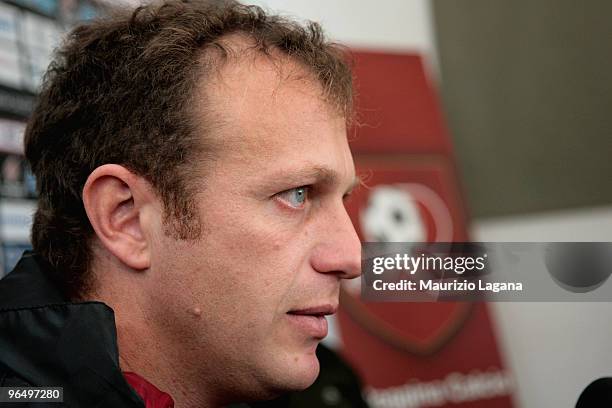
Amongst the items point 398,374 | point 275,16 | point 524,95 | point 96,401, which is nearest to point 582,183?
point 524,95

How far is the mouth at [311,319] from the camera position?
0.97 meters

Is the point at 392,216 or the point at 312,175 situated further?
the point at 392,216

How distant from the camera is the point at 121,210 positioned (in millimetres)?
1006

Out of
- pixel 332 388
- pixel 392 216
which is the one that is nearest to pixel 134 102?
pixel 332 388

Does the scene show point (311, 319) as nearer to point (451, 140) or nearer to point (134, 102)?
point (134, 102)

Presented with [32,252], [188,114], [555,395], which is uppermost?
[188,114]

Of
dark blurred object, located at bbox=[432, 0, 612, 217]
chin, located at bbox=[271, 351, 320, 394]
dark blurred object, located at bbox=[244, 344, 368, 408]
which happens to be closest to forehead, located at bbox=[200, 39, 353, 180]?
chin, located at bbox=[271, 351, 320, 394]

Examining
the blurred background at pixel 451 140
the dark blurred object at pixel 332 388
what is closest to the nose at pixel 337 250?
the dark blurred object at pixel 332 388

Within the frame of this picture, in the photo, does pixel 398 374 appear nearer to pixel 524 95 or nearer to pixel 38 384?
pixel 524 95

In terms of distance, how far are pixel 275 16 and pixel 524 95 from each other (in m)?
1.58

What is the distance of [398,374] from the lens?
2.11m

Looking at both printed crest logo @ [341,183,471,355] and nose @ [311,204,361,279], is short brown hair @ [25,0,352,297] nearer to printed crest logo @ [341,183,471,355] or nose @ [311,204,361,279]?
nose @ [311,204,361,279]

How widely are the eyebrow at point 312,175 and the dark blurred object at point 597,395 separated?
1.27 ft

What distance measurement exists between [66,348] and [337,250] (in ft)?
1.12
